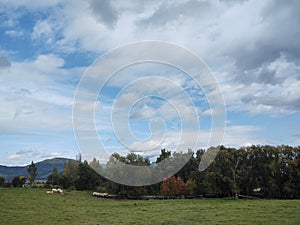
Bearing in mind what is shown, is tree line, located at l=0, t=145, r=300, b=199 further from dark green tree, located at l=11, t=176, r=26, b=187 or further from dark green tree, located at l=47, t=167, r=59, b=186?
dark green tree, located at l=11, t=176, r=26, b=187

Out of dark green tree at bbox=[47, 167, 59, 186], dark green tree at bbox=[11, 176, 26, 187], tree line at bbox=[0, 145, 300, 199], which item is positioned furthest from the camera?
dark green tree at bbox=[47, 167, 59, 186]

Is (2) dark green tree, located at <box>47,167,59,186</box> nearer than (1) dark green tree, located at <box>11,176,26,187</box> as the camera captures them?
No

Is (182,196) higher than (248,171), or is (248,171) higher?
(248,171)

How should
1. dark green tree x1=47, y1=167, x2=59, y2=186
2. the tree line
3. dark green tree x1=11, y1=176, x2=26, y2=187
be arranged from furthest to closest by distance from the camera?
1. dark green tree x1=47, y1=167, x2=59, y2=186
2. dark green tree x1=11, y1=176, x2=26, y2=187
3. the tree line

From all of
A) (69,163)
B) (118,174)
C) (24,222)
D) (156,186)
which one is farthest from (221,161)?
(69,163)

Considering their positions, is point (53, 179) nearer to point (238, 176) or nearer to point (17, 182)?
point (17, 182)

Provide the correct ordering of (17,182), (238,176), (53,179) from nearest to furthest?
(238,176), (17,182), (53,179)

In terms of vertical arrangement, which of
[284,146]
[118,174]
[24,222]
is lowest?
[24,222]

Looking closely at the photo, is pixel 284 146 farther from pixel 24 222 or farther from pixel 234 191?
pixel 24 222

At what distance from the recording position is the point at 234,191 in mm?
42344

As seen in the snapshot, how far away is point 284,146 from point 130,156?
24.3 metres

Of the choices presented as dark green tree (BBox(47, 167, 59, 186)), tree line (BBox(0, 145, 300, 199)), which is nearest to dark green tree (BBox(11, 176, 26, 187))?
dark green tree (BBox(47, 167, 59, 186))

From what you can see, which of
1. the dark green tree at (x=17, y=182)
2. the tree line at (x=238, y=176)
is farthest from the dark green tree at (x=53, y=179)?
the tree line at (x=238, y=176)

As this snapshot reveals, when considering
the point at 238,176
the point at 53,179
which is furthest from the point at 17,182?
the point at 238,176
